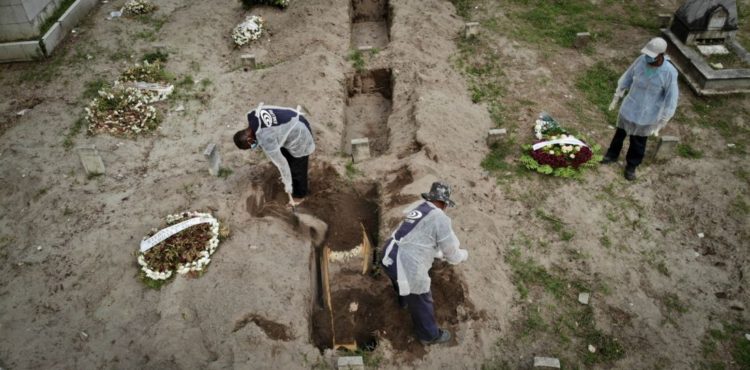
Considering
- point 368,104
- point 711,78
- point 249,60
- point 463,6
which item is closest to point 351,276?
point 368,104

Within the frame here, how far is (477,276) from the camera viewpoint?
5.99 m

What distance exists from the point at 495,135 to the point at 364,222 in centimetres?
260

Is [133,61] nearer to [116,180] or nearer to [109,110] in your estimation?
[109,110]

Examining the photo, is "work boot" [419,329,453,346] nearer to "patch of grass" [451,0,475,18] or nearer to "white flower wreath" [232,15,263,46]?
"white flower wreath" [232,15,263,46]

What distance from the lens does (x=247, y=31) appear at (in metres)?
10.9

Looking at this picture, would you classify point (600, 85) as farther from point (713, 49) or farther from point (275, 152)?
point (275, 152)

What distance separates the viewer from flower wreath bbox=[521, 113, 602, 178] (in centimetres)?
746

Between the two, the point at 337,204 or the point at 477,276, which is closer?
the point at 477,276

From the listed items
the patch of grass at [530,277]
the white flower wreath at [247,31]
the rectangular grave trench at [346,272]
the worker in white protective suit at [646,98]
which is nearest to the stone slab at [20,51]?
the white flower wreath at [247,31]

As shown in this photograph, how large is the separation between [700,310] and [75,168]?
9.01 metres

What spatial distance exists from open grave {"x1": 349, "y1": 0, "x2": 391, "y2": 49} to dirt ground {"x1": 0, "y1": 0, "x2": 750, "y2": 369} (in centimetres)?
178

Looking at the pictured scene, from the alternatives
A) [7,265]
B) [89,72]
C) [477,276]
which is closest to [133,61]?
[89,72]

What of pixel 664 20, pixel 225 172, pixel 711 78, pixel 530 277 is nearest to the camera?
pixel 530 277

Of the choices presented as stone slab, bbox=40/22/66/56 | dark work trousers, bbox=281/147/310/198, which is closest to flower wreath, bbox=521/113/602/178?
dark work trousers, bbox=281/147/310/198
